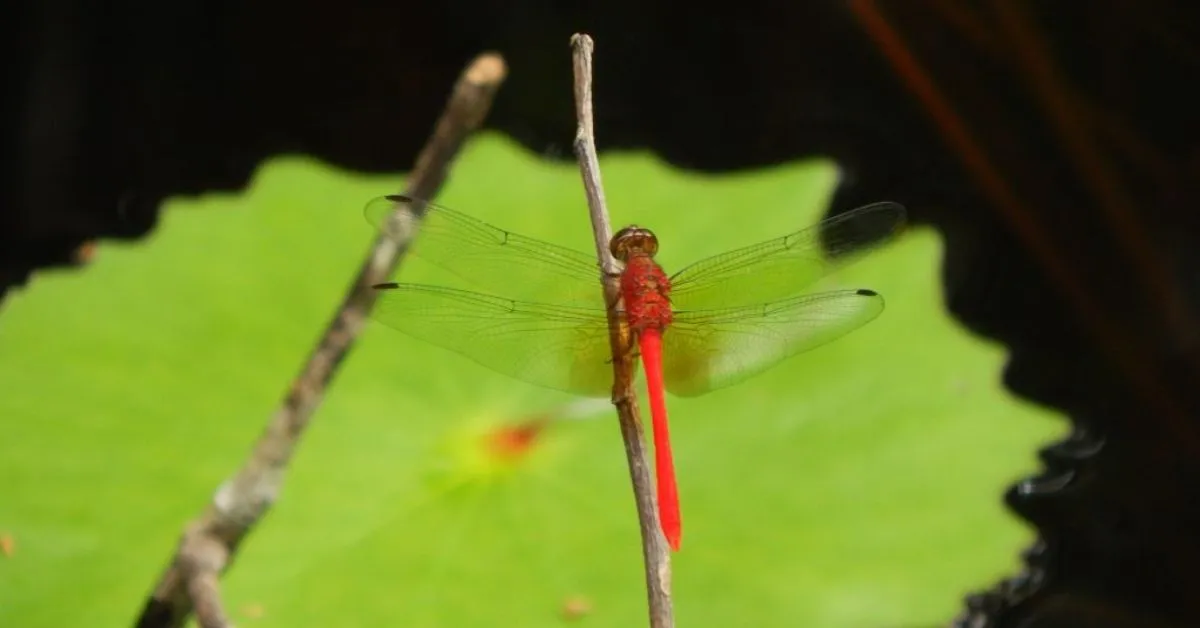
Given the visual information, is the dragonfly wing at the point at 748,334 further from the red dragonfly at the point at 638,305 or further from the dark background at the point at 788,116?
the dark background at the point at 788,116

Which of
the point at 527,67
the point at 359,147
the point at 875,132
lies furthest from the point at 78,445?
the point at 875,132

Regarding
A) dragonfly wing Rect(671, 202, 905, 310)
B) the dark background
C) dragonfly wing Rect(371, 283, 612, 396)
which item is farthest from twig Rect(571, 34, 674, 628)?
the dark background

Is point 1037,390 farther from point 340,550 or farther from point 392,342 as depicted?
point 340,550

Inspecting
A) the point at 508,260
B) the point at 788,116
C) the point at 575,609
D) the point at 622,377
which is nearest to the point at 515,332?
the point at 508,260

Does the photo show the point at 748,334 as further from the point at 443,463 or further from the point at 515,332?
the point at 443,463

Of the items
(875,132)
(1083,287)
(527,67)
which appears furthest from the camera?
(527,67)

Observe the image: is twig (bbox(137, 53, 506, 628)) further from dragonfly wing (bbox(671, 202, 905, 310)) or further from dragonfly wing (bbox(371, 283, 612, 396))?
dragonfly wing (bbox(671, 202, 905, 310))

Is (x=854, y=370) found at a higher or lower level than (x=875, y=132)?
lower

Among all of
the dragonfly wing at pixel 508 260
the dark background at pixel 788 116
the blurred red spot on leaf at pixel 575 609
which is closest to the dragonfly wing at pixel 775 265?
the dragonfly wing at pixel 508 260
